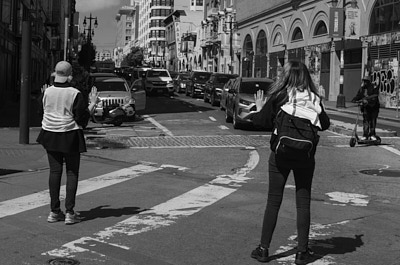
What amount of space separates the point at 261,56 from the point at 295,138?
175ft

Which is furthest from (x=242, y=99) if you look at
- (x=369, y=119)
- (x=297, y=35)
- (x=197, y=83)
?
(x=297, y=35)

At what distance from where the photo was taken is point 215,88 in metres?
29.4

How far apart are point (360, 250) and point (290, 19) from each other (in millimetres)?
45662

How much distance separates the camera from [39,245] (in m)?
5.62

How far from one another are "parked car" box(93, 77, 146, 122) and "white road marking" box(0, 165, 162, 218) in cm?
A: 833

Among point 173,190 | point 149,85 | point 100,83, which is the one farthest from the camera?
point 149,85

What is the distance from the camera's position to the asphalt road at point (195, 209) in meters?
5.48

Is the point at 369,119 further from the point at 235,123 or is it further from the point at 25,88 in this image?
the point at 25,88

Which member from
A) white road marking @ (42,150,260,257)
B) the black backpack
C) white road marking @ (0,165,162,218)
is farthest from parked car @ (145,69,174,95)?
the black backpack

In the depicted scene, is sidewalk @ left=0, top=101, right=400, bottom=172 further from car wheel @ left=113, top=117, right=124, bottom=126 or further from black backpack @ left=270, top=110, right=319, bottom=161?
black backpack @ left=270, top=110, right=319, bottom=161

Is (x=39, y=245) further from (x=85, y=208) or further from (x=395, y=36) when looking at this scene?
(x=395, y=36)

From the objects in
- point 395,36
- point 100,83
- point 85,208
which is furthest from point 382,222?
point 395,36

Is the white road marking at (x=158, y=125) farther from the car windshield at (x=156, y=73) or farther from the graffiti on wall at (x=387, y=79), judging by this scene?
the car windshield at (x=156, y=73)

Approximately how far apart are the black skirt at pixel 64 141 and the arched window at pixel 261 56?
50.5 meters
